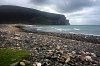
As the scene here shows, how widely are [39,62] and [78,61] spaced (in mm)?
2726

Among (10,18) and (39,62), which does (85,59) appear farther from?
(10,18)

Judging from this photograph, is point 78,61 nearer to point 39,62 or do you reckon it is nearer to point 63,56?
point 63,56

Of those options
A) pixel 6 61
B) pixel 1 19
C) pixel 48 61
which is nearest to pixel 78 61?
pixel 48 61

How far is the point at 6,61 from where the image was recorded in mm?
11758

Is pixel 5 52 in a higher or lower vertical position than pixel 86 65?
higher

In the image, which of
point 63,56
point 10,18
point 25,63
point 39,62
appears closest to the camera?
point 25,63

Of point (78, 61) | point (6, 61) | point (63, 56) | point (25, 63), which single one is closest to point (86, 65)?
point (78, 61)

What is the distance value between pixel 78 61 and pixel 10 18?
171460 mm

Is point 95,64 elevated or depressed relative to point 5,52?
A: depressed

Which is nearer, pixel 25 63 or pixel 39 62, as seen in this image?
pixel 25 63

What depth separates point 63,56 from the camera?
13250mm

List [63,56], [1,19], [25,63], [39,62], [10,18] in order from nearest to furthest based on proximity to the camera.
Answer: [25,63]
[39,62]
[63,56]
[1,19]
[10,18]

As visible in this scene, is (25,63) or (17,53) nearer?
(25,63)

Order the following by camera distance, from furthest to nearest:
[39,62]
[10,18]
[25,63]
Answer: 1. [10,18]
2. [39,62]
3. [25,63]
